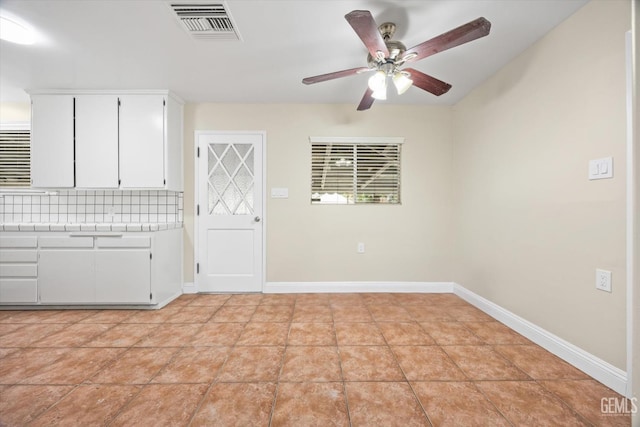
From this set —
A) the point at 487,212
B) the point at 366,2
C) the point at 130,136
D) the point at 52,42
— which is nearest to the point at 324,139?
the point at 366,2

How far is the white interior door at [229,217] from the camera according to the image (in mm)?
3355

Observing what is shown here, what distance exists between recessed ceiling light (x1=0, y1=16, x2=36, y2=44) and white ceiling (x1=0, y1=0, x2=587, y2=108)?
0.28 ft

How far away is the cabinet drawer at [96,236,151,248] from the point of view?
2.75 meters

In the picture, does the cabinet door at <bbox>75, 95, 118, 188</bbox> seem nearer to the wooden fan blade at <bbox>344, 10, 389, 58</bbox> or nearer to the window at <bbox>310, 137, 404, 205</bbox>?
the window at <bbox>310, 137, 404, 205</bbox>

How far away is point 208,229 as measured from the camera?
132 inches

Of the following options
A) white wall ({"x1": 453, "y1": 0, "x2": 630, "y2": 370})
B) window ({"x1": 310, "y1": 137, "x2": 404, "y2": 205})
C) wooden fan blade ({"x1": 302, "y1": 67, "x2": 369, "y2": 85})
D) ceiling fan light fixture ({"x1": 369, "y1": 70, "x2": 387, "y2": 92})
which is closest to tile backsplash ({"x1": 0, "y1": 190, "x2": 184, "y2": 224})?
window ({"x1": 310, "y1": 137, "x2": 404, "y2": 205})

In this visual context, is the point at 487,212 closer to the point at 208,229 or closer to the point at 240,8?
the point at 240,8

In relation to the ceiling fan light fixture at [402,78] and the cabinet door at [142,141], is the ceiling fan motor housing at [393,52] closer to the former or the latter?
the ceiling fan light fixture at [402,78]

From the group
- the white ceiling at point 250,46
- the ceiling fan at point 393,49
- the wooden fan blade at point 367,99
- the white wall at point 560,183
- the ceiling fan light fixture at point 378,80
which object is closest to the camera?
the ceiling fan at point 393,49

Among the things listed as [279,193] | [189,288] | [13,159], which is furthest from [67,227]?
[279,193]

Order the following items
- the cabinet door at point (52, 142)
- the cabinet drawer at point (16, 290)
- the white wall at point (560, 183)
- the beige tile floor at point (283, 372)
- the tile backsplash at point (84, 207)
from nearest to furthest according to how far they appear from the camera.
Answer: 1. the beige tile floor at point (283, 372)
2. the white wall at point (560, 183)
3. the cabinet drawer at point (16, 290)
4. the cabinet door at point (52, 142)
5. the tile backsplash at point (84, 207)

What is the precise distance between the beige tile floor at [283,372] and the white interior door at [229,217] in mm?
756

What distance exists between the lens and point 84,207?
326 cm

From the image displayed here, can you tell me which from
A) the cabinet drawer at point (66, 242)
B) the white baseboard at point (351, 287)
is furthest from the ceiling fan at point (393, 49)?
the cabinet drawer at point (66, 242)
